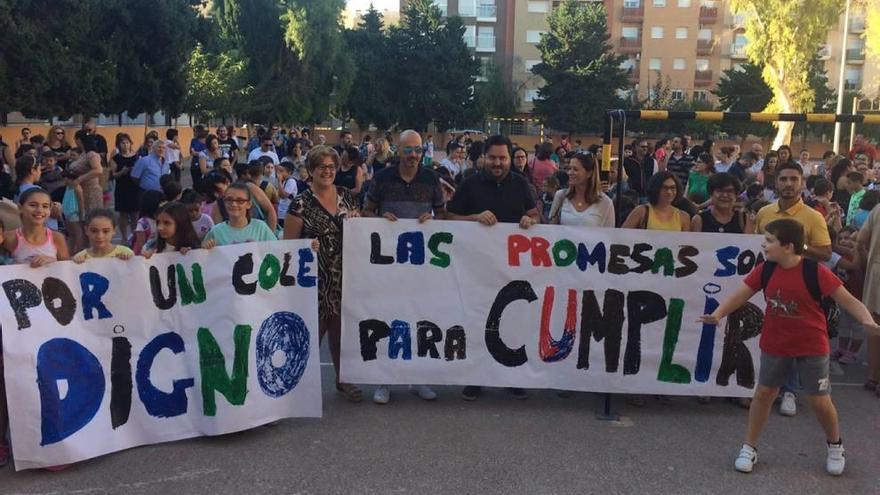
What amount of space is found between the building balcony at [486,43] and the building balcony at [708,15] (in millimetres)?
17785

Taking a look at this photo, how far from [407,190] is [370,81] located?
49718mm

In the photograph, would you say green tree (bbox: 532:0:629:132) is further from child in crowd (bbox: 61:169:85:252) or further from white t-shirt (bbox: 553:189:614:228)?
white t-shirt (bbox: 553:189:614:228)

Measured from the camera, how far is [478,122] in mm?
59219

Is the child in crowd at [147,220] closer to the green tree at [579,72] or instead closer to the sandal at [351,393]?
the sandal at [351,393]

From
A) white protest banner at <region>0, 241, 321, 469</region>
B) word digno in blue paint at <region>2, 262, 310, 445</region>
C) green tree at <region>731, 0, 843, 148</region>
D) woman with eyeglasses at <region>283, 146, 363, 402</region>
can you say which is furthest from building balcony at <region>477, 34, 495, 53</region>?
word digno in blue paint at <region>2, 262, 310, 445</region>

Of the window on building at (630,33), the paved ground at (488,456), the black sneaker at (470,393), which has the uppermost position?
the window on building at (630,33)

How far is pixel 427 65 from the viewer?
178 ft

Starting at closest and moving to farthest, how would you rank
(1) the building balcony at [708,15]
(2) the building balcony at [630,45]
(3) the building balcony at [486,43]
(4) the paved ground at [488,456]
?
(4) the paved ground at [488,456] < (1) the building balcony at [708,15] < (2) the building balcony at [630,45] < (3) the building balcony at [486,43]

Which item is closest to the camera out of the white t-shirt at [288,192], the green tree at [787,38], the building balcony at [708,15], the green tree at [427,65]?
the white t-shirt at [288,192]

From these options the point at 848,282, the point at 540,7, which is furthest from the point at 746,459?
the point at 540,7

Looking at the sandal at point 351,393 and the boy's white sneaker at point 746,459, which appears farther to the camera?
the sandal at point 351,393

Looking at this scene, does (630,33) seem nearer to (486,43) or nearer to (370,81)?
(486,43)

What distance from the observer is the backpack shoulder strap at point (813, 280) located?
407cm

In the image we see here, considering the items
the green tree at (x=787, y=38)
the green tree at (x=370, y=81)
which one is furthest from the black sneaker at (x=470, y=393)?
the green tree at (x=370, y=81)
